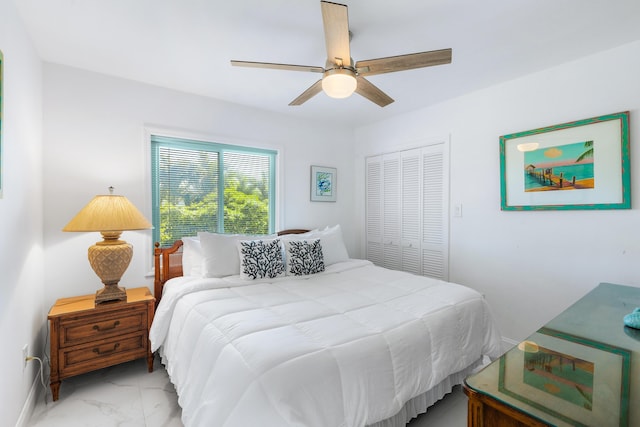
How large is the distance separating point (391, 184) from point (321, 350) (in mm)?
2803

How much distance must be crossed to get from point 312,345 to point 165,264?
1951 mm

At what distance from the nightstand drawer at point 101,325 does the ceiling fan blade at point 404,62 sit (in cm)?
238

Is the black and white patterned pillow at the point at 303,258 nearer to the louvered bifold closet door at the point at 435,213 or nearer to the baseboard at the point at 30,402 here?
the louvered bifold closet door at the point at 435,213

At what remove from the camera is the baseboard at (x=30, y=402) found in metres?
1.73

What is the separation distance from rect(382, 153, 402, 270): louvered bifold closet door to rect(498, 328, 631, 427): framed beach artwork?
260 centimetres

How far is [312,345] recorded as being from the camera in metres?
1.35

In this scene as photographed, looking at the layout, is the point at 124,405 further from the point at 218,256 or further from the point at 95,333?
the point at 218,256

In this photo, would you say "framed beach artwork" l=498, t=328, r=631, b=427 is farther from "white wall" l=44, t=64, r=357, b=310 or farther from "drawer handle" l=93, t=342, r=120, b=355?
"white wall" l=44, t=64, r=357, b=310

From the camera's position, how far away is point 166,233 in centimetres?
291

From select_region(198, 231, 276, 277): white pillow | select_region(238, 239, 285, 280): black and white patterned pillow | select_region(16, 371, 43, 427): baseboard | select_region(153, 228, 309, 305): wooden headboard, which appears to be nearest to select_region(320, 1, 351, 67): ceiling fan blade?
select_region(238, 239, 285, 280): black and white patterned pillow

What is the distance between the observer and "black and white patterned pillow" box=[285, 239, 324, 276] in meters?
2.68

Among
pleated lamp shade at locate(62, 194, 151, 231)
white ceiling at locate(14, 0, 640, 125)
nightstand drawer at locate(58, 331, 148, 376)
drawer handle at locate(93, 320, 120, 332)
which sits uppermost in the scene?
white ceiling at locate(14, 0, 640, 125)

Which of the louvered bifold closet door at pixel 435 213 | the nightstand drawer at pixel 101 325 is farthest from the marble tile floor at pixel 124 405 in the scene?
the louvered bifold closet door at pixel 435 213

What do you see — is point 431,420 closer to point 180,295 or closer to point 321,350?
point 321,350
